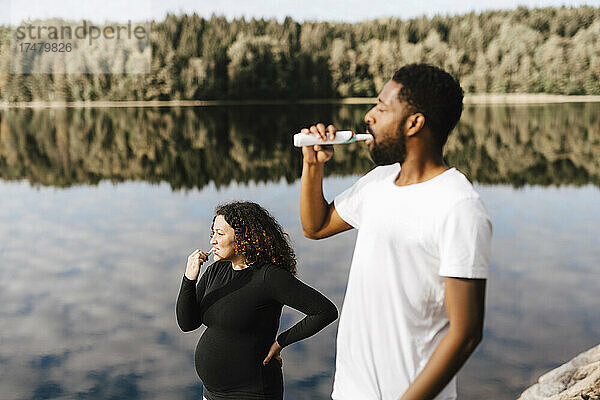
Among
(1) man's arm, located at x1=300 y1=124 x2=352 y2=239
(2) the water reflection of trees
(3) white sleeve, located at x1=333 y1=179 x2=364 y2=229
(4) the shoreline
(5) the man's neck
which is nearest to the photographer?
(5) the man's neck

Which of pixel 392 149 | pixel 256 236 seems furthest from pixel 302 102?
pixel 392 149

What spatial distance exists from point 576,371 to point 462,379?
209 cm

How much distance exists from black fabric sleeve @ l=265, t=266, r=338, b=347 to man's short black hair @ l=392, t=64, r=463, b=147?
4.04 ft

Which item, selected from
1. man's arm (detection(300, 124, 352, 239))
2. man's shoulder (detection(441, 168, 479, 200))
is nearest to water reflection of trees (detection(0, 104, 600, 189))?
man's arm (detection(300, 124, 352, 239))

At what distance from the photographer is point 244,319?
3299 mm

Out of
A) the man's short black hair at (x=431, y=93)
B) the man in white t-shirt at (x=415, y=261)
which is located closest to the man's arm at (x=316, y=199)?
the man in white t-shirt at (x=415, y=261)

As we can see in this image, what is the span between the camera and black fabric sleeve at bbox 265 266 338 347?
331 centimetres

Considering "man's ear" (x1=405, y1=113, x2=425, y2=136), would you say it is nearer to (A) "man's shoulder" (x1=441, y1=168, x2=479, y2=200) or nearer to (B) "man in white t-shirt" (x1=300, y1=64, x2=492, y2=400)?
(B) "man in white t-shirt" (x1=300, y1=64, x2=492, y2=400)

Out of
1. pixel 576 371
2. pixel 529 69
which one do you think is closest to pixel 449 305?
pixel 576 371

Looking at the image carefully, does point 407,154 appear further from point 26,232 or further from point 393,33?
point 393,33

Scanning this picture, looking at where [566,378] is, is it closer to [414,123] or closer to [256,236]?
[256,236]

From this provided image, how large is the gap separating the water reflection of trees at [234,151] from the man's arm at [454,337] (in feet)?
91.7

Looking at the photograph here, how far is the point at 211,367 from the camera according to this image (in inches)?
131

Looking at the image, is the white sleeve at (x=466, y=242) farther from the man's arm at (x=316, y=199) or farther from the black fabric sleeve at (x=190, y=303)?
the black fabric sleeve at (x=190, y=303)
